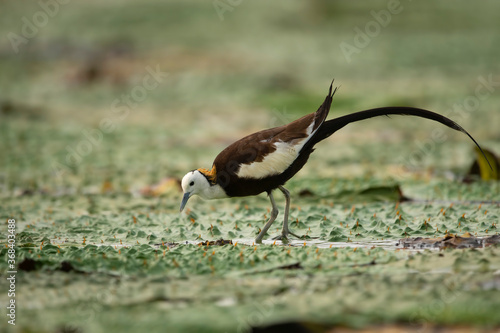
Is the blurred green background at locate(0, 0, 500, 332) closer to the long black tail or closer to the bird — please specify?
the bird

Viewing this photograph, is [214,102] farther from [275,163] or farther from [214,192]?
[275,163]

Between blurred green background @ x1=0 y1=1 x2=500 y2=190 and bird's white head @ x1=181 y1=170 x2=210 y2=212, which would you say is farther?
blurred green background @ x1=0 y1=1 x2=500 y2=190

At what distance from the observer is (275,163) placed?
6625mm

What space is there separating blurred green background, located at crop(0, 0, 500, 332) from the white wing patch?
987mm

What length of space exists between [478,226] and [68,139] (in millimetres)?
8720

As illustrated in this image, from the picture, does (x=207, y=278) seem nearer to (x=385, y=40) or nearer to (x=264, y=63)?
(x=264, y=63)

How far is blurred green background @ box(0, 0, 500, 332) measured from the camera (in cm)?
763

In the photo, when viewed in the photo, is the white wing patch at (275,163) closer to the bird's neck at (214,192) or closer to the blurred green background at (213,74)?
the bird's neck at (214,192)

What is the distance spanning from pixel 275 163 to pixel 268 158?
80 millimetres

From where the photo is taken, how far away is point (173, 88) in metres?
19.4

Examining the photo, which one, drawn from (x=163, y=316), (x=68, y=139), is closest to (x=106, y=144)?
(x=68, y=139)

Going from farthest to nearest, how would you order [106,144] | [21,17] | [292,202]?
[21,17] < [106,144] < [292,202]

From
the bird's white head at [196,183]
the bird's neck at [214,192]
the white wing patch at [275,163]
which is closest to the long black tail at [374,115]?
the white wing patch at [275,163]

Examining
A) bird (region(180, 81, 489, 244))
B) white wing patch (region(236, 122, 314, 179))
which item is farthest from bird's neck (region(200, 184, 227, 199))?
white wing patch (region(236, 122, 314, 179))
